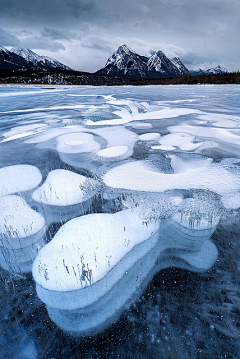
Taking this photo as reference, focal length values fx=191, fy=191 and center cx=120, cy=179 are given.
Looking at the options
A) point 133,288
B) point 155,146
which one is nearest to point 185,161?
point 155,146

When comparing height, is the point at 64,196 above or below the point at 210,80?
below

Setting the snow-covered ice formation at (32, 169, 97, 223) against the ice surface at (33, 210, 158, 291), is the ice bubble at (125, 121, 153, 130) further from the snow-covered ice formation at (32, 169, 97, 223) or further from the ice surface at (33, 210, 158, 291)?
the ice surface at (33, 210, 158, 291)

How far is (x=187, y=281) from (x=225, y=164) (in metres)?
1.90

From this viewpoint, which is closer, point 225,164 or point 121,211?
point 121,211

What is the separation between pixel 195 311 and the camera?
3.33 feet

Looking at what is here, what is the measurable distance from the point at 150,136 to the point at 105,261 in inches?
122

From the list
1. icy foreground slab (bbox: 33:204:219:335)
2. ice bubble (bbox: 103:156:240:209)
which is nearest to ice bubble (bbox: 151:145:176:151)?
ice bubble (bbox: 103:156:240:209)

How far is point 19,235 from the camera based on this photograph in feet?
4.83

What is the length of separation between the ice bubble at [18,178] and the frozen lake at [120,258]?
0.01 m

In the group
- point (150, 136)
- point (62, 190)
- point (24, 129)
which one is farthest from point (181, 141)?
point (24, 129)

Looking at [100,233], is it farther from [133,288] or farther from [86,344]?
[86,344]

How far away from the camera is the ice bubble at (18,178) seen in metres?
2.12

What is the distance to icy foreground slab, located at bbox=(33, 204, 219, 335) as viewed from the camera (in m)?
1.04

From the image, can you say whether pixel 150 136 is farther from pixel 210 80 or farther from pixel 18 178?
pixel 210 80
